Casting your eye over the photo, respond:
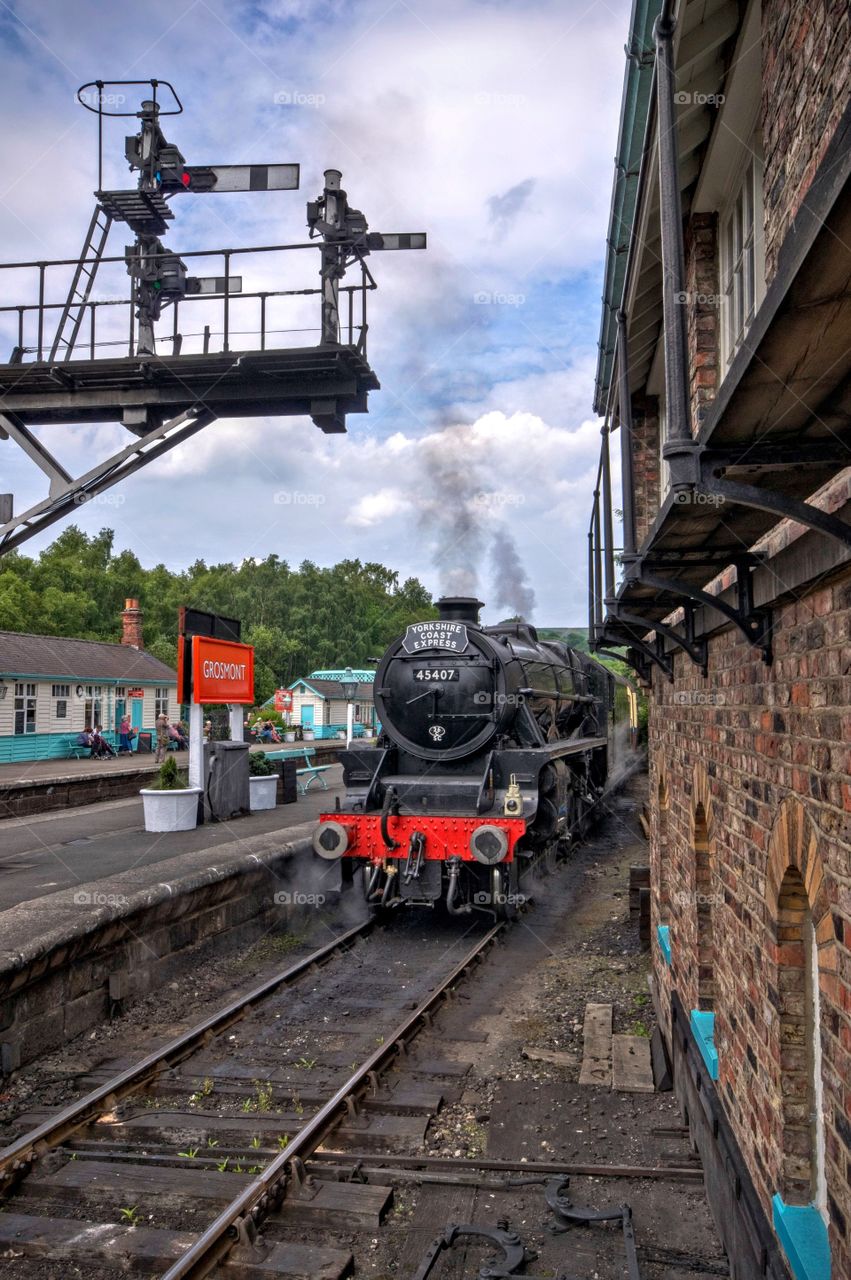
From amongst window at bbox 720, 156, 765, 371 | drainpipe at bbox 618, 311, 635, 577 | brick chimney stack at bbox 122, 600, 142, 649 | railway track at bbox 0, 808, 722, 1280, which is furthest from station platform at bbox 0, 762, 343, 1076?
brick chimney stack at bbox 122, 600, 142, 649

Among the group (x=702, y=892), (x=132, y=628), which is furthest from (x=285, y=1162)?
(x=132, y=628)

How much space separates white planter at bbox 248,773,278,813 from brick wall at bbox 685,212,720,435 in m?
12.2

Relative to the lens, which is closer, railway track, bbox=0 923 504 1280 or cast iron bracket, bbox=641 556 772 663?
cast iron bracket, bbox=641 556 772 663

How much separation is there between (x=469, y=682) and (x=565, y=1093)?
5019 mm

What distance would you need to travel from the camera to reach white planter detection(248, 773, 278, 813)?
15.5 m

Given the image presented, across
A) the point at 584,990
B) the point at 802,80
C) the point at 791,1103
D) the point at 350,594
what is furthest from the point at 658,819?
the point at 350,594

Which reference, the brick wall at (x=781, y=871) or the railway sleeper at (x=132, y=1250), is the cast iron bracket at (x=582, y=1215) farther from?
the railway sleeper at (x=132, y=1250)

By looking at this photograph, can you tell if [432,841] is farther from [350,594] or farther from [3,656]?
[350,594]

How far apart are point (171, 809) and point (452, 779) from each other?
4693 millimetres

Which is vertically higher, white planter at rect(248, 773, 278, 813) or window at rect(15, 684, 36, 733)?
window at rect(15, 684, 36, 733)

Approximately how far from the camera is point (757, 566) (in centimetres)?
285

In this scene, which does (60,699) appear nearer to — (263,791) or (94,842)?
(263,791)

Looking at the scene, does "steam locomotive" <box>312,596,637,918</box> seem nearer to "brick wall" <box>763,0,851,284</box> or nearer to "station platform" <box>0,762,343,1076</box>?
"station platform" <box>0,762,343,1076</box>

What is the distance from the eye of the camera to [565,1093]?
5734 millimetres
